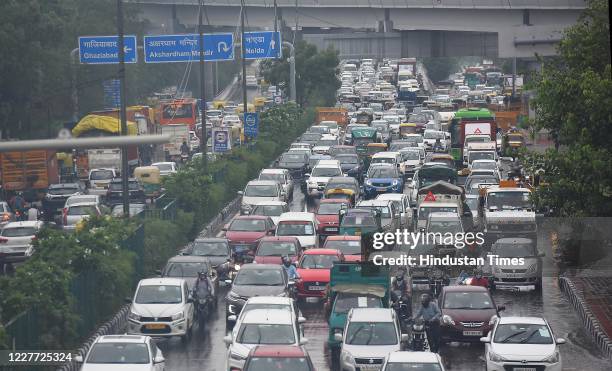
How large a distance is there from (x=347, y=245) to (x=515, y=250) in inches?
177

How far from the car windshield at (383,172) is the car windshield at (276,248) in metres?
17.5

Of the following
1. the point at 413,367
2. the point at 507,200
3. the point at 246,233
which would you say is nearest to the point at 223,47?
the point at 507,200

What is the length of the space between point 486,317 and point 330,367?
11.9 ft

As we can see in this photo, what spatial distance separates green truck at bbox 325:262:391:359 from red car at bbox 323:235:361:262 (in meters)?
4.99

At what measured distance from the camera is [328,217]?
141 ft

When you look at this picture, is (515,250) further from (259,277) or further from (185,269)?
(185,269)

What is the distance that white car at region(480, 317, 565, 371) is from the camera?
78.8 feet

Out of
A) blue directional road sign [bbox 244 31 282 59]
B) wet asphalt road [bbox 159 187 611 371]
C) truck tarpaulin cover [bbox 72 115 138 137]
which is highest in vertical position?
blue directional road sign [bbox 244 31 282 59]

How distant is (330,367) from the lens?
2631 cm

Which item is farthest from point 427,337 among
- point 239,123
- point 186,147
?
point 239,123

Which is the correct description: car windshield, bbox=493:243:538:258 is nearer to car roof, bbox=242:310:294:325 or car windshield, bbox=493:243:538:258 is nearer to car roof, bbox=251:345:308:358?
car roof, bbox=242:310:294:325

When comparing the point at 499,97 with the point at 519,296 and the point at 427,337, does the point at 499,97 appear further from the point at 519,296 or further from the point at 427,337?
the point at 427,337

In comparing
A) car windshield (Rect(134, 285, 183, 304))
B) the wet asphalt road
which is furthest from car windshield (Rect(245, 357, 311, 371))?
car windshield (Rect(134, 285, 183, 304))

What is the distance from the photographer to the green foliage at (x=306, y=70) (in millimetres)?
100312
